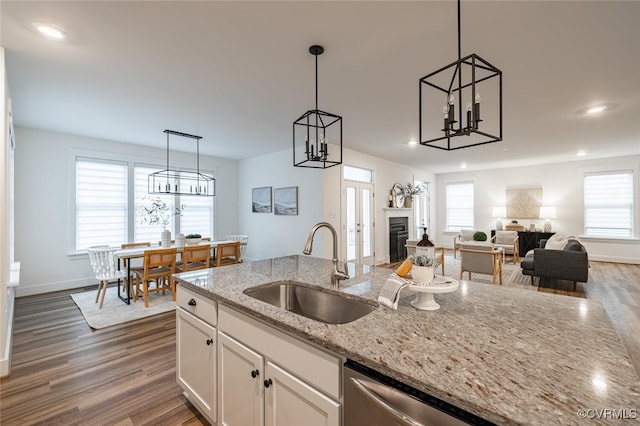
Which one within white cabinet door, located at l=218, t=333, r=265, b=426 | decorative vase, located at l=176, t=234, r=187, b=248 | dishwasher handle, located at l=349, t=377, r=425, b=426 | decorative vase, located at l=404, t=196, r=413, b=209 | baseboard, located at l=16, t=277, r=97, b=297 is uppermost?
decorative vase, located at l=404, t=196, r=413, b=209

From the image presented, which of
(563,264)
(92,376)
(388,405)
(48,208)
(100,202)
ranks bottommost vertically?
(92,376)

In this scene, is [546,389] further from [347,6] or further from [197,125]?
[197,125]

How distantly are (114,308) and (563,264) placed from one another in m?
6.89

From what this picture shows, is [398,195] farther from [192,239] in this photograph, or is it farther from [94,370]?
[94,370]

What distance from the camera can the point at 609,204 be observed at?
700 centimetres

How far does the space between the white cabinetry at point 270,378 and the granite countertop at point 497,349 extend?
0.09 m

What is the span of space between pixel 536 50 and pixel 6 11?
12.8 ft

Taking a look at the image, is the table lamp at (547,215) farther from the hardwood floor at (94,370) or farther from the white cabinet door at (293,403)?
the white cabinet door at (293,403)

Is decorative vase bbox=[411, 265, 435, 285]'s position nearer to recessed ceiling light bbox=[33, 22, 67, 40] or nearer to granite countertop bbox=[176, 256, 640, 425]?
granite countertop bbox=[176, 256, 640, 425]

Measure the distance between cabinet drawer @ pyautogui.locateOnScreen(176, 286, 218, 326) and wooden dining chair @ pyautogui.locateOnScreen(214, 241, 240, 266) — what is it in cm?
272

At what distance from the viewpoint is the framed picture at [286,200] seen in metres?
5.80

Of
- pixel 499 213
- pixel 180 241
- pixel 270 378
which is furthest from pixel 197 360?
pixel 499 213

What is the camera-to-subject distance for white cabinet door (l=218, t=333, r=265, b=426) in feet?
4.57

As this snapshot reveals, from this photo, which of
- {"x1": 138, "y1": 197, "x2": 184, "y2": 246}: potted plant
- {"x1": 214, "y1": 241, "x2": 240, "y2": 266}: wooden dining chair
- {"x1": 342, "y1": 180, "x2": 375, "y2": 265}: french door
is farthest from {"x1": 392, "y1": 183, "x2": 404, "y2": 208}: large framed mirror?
{"x1": 138, "y1": 197, "x2": 184, "y2": 246}: potted plant
